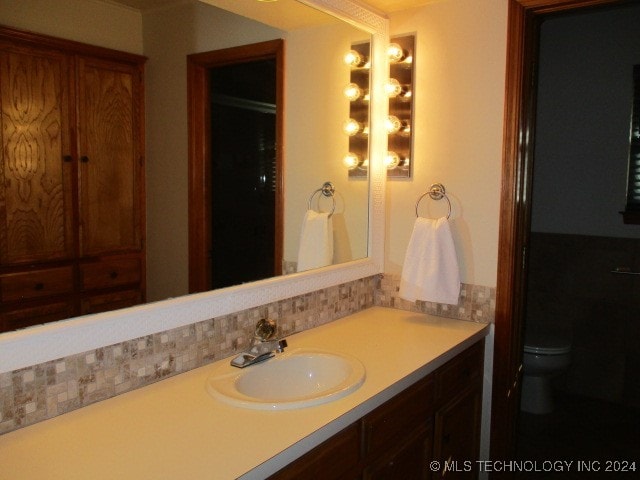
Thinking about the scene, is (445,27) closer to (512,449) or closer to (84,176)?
(84,176)

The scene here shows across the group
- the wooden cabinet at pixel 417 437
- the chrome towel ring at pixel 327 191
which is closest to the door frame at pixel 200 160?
the chrome towel ring at pixel 327 191

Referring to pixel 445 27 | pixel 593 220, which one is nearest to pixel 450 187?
pixel 445 27

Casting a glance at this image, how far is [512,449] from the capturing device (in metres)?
2.18

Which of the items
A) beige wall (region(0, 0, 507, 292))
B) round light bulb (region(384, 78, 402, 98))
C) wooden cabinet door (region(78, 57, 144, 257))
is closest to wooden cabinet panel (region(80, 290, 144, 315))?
wooden cabinet door (region(78, 57, 144, 257))

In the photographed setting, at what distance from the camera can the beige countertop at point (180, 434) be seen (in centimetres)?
102

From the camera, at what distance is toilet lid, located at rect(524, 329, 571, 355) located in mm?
2990

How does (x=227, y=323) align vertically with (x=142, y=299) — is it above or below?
below

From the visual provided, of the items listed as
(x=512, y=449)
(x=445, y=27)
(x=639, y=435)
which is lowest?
(x=639, y=435)

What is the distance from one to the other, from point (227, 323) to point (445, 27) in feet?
4.63

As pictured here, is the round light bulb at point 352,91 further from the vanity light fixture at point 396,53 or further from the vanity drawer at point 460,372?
the vanity drawer at point 460,372

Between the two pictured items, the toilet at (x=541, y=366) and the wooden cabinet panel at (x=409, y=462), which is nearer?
the wooden cabinet panel at (x=409, y=462)

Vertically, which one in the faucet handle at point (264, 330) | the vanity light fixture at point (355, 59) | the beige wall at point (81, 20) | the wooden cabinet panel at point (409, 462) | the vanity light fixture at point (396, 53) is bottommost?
the wooden cabinet panel at point (409, 462)

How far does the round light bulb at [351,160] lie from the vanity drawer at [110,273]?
40.2 inches

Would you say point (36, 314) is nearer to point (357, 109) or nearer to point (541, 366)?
point (357, 109)
